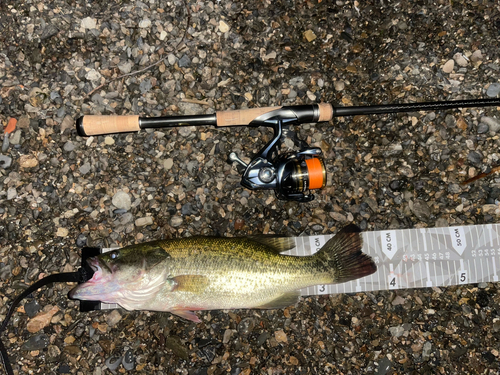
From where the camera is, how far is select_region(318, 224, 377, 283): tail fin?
3.10 metres

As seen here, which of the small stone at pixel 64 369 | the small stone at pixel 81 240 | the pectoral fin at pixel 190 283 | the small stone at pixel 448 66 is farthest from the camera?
the small stone at pixel 448 66

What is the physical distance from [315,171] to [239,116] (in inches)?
34.2

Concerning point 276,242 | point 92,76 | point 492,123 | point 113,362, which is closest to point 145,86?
point 92,76

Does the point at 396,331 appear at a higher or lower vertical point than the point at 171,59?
lower

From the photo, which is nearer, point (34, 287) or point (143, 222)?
point (34, 287)

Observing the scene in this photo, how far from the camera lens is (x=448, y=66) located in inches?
144

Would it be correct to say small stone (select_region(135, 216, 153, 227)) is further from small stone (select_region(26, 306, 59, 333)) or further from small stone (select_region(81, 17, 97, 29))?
small stone (select_region(81, 17, 97, 29))

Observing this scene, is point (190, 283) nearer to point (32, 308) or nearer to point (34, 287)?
point (34, 287)

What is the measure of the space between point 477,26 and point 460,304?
2.95 metres

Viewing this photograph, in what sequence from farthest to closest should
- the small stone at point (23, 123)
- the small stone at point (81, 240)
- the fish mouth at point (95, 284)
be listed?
the small stone at point (23, 123)
the small stone at point (81, 240)
the fish mouth at point (95, 284)

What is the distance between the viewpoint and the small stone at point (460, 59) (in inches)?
145

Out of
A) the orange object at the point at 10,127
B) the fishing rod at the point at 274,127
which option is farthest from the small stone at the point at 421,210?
the orange object at the point at 10,127

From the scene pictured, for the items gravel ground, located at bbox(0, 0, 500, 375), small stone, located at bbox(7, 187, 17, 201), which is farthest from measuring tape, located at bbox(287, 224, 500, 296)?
small stone, located at bbox(7, 187, 17, 201)

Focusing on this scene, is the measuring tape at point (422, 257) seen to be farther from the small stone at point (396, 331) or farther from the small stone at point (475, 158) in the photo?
the small stone at point (475, 158)
